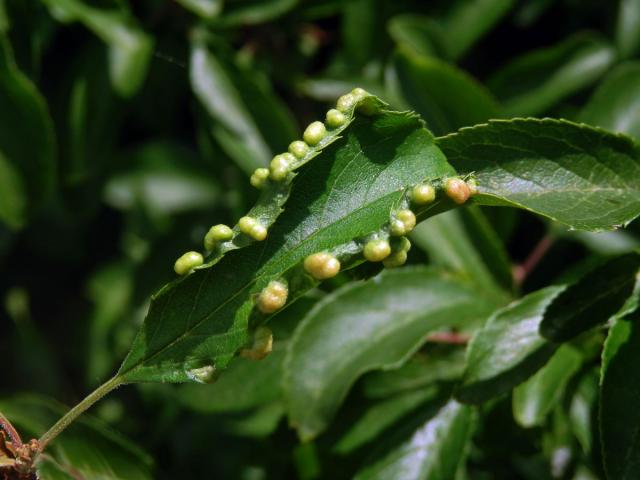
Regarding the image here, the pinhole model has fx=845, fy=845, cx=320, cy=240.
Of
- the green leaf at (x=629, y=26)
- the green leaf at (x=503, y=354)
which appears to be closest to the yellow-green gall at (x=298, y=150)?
the green leaf at (x=503, y=354)

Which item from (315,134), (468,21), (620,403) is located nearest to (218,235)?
(315,134)

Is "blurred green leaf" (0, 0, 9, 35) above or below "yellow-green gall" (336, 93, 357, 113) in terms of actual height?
above

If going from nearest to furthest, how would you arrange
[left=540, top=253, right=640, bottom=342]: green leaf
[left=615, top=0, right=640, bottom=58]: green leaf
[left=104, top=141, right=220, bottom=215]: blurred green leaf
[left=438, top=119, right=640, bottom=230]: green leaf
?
[left=438, top=119, right=640, bottom=230]: green leaf, [left=540, top=253, right=640, bottom=342]: green leaf, [left=615, top=0, right=640, bottom=58]: green leaf, [left=104, top=141, right=220, bottom=215]: blurred green leaf

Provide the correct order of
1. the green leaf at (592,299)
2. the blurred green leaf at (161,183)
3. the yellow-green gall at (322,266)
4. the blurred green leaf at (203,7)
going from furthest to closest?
1. the blurred green leaf at (161,183)
2. the blurred green leaf at (203,7)
3. the green leaf at (592,299)
4. the yellow-green gall at (322,266)

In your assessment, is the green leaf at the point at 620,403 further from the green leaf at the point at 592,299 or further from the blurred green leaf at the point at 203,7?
the blurred green leaf at the point at 203,7

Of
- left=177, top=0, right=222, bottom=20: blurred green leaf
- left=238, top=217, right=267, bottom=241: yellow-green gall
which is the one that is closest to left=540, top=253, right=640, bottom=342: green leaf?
left=238, top=217, right=267, bottom=241: yellow-green gall

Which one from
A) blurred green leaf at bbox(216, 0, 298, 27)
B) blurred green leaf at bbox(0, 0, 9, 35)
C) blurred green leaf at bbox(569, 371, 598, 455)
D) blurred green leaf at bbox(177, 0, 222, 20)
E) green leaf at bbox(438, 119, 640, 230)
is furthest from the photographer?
blurred green leaf at bbox(216, 0, 298, 27)

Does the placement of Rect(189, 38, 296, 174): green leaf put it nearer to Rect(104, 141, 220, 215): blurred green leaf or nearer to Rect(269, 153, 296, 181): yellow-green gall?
Rect(104, 141, 220, 215): blurred green leaf
